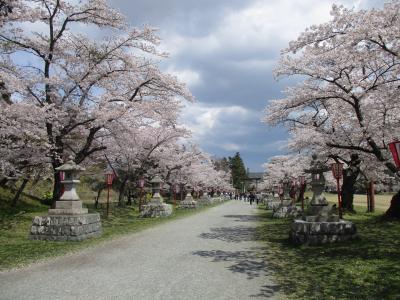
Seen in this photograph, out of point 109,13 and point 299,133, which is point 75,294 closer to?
point 109,13

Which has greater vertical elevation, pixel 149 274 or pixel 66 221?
pixel 66 221

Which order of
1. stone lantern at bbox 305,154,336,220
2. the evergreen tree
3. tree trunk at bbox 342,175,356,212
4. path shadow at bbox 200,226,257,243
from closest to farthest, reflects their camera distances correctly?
stone lantern at bbox 305,154,336,220 < path shadow at bbox 200,226,257,243 < tree trunk at bbox 342,175,356,212 < the evergreen tree

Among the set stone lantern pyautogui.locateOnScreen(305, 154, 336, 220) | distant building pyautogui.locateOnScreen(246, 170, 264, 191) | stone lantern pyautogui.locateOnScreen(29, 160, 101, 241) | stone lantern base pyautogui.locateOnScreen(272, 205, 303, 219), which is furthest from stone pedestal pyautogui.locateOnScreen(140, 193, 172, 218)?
distant building pyautogui.locateOnScreen(246, 170, 264, 191)

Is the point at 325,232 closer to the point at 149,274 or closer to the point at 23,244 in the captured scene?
the point at 149,274

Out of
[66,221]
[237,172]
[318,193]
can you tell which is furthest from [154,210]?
[237,172]

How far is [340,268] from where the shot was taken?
28.4ft

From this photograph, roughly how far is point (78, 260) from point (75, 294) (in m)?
3.42

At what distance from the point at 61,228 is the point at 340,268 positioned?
362 inches

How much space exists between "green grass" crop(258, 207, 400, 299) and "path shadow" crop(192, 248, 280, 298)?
0.23 metres

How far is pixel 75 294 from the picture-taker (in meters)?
6.56

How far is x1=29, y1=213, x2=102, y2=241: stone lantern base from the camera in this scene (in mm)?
13273

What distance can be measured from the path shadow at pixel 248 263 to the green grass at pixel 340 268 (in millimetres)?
232

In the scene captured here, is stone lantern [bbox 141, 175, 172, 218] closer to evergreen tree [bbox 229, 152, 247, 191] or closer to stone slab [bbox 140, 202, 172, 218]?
stone slab [bbox 140, 202, 172, 218]

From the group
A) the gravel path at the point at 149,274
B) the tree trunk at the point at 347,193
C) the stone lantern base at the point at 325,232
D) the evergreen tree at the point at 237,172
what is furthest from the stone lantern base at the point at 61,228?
the evergreen tree at the point at 237,172
